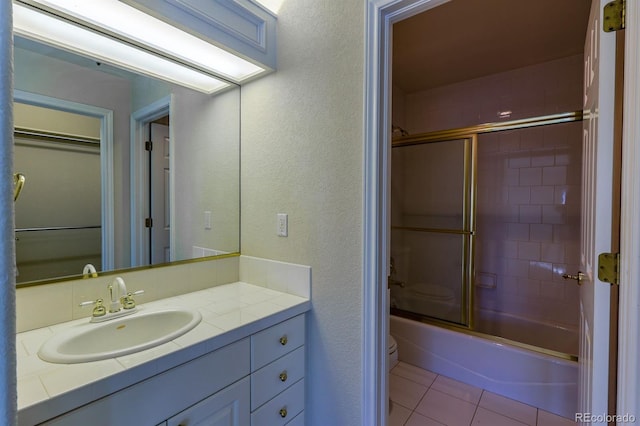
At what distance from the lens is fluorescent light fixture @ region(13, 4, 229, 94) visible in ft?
3.49

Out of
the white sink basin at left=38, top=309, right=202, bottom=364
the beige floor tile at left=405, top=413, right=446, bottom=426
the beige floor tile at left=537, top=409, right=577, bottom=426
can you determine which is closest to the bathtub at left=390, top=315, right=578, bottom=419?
the beige floor tile at left=537, top=409, right=577, bottom=426

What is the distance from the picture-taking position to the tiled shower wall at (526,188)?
2338 mm

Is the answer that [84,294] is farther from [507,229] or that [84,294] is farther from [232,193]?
[507,229]

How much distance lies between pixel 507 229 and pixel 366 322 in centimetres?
210

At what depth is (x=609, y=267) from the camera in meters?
0.83

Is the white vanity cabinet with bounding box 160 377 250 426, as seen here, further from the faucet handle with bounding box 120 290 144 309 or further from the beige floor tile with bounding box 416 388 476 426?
the beige floor tile with bounding box 416 388 476 426

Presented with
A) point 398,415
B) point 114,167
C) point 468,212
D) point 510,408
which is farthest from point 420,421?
point 114,167

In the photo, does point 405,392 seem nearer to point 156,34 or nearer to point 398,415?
point 398,415

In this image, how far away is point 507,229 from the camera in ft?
8.55

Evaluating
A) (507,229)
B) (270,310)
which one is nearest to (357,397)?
(270,310)

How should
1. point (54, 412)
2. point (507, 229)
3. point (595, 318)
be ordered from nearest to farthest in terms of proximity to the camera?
point (54, 412)
point (595, 318)
point (507, 229)

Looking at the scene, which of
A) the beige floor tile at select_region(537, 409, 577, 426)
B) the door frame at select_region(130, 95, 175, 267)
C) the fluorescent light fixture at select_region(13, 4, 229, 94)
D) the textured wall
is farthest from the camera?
the beige floor tile at select_region(537, 409, 577, 426)

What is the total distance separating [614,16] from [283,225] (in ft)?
4.60

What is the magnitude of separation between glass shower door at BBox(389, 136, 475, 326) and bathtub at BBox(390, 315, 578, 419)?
0.32m
